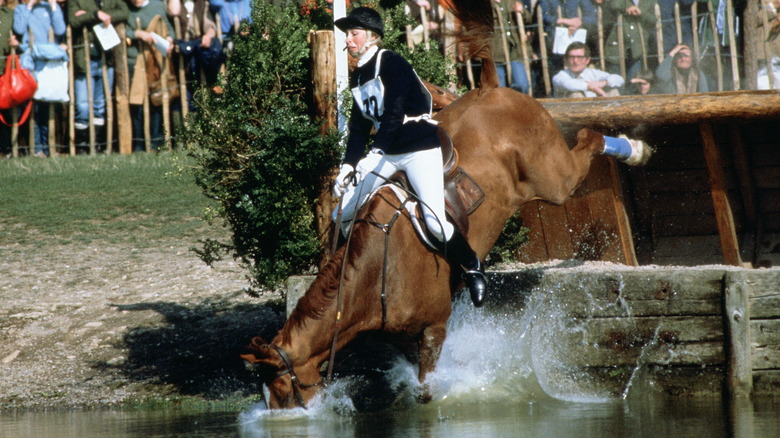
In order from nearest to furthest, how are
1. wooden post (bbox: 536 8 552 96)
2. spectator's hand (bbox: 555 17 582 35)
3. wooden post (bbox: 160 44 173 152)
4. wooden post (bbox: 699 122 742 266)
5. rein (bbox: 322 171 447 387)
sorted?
rein (bbox: 322 171 447 387), wooden post (bbox: 699 122 742 266), spectator's hand (bbox: 555 17 582 35), wooden post (bbox: 536 8 552 96), wooden post (bbox: 160 44 173 152)

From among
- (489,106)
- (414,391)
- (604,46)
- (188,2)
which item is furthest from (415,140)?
(188,2)

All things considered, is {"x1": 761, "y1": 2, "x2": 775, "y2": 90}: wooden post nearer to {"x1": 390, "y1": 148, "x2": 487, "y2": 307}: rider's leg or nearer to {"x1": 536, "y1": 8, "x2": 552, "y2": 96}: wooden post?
{"x1": 536, "y1": 8, "x2": 552, "y2": 96}: wooden post

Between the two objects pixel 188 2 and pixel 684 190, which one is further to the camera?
pixel 188 2

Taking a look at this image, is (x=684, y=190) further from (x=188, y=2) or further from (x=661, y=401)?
(x=188, y=2)

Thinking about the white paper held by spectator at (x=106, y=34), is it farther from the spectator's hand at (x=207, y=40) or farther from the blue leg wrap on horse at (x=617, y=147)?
the blue leg wrap on horse at (x=617, y=147)

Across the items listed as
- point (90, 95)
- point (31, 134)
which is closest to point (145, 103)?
point (90, 95)

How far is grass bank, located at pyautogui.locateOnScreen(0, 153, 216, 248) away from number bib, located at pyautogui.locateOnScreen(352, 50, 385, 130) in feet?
14.7

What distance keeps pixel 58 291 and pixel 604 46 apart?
233 inches

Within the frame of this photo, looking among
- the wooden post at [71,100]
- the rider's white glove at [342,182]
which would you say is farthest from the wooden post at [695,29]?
the wooden post at [71,100]

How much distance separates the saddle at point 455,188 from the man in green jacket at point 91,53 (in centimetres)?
1004

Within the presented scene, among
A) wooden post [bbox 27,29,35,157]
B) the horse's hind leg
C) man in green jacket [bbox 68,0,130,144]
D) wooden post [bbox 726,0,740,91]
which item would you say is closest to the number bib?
the horse's hind leg

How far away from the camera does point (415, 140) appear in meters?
7.46

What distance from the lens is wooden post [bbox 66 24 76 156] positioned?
1675cm

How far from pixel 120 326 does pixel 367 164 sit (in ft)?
12.2
